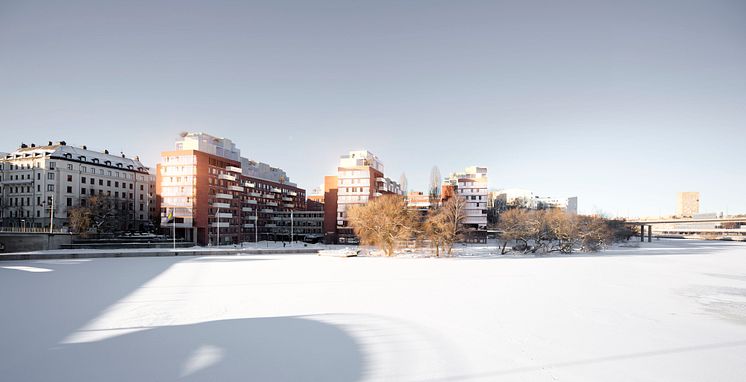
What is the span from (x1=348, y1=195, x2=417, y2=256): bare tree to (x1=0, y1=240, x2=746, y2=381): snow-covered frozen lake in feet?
96.7

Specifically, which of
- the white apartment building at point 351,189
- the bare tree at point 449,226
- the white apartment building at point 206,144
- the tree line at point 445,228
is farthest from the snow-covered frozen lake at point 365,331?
the white apartment building at point 351,189

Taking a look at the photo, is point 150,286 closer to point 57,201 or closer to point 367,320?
point 367,320

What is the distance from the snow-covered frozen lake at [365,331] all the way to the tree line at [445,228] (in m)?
29.4

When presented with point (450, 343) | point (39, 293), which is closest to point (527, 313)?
point (450, 343)

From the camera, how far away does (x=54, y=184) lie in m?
73.7

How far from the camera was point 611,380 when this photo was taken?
1001cm

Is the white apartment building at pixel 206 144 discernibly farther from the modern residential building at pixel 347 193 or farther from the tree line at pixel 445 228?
the tree line at pixel 445 228

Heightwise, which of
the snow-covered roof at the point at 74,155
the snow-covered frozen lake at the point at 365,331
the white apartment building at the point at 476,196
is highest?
the snow-covered roof at the point at 74,155

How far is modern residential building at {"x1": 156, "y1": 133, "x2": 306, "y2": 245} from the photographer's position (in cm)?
7019

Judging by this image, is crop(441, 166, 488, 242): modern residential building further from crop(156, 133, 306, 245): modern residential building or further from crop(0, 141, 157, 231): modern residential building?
crop(0, 141, 157, 231): modern residential building

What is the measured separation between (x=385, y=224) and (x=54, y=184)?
248 feet

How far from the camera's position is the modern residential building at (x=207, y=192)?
230 ft

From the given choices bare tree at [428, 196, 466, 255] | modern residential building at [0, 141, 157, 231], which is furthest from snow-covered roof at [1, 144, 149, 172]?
bare tree at [428, 196, 466, 255]

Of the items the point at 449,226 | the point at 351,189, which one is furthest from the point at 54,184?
the point at 449,226
